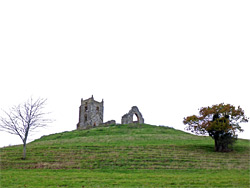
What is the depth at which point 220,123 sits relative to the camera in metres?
29.2

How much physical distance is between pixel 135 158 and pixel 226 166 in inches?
342

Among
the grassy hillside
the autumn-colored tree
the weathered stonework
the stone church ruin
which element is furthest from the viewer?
the stone church ruin

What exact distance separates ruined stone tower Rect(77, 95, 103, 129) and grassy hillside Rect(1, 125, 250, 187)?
35.1 m

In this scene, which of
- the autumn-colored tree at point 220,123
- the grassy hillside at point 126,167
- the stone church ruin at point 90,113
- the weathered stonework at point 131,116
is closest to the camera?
the grassy hillside at point 126,167

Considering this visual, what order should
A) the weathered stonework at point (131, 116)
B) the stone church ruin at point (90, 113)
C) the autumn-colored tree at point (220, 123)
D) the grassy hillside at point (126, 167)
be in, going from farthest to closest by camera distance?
the stone church ruin at point (90, 113)
the weathered stonework at point (131, 116)
the autumn-colored tree at point (220, 123)
the grassy hillside at point (126, 167)

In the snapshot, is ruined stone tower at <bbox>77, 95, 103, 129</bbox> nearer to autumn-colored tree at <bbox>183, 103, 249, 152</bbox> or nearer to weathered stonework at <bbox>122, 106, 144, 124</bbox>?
weathered stonework at <bbox>122, 106, 144, 124</bbox>

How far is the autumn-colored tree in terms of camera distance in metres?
29.5

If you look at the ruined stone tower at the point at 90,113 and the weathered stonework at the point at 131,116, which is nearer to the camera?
the weathered stonework at the point at 131,116

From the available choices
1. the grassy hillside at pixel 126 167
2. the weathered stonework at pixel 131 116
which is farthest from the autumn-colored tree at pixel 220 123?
the weathered stonework at pixel 131 116

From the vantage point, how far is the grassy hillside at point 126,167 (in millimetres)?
15469

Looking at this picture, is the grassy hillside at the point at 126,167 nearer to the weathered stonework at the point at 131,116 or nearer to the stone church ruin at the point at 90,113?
the weathered stonework at the point at 131,116

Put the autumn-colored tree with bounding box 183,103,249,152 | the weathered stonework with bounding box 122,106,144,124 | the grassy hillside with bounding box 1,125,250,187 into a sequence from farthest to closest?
the weathered stonework with bounding box 122,106,144,124, the autumn-colored tree with bounding box 183,103,249,152, the grassy hillside with bounding box 1,125,250,187

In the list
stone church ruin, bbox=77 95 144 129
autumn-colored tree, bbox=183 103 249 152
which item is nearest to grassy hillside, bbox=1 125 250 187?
autumn-colored tree, bbox=183 103 249 152

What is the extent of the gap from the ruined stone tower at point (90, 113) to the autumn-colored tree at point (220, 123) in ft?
128
